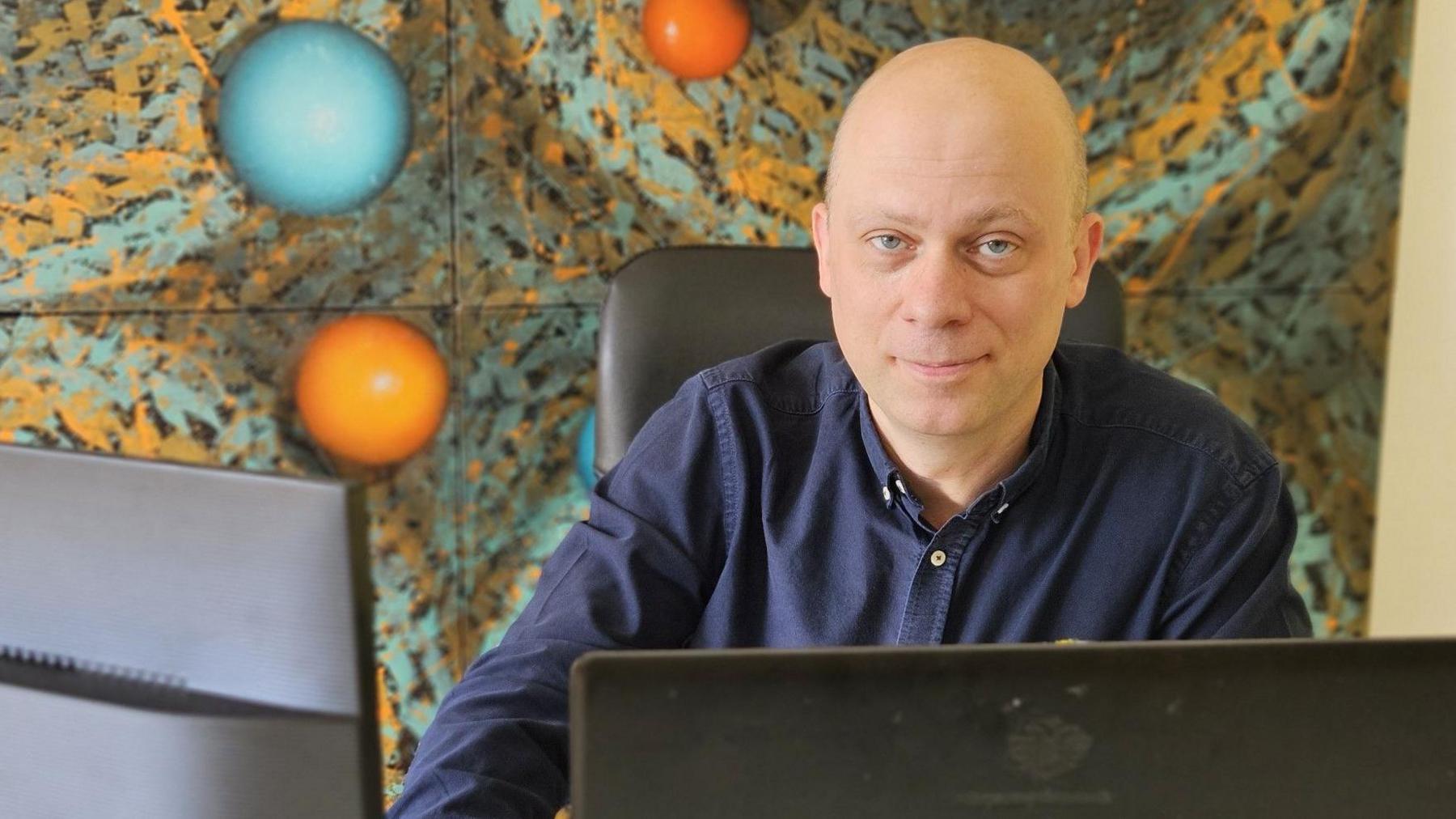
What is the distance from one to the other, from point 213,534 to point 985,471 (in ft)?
2.86

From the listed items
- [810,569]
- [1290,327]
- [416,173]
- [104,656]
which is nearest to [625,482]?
[810,569]

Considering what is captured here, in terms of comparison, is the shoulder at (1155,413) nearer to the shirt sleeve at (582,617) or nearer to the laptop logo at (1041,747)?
the shirt sleeve at (582,617)

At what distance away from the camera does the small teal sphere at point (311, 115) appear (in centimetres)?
201

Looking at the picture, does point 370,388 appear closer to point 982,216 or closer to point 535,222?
point 535,222

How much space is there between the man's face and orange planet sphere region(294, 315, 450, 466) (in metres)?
1.04

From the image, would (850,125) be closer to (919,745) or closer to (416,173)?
(919,745)

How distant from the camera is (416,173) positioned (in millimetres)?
2135

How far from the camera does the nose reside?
4.07 feet

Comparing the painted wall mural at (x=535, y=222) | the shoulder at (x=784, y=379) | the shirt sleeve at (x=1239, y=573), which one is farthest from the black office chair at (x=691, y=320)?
the painted wall mural at (x=535, y=222)

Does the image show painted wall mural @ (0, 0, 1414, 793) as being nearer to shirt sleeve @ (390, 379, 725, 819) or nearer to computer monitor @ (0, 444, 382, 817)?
shirt sleeve @ (390, 379, 725, 819)

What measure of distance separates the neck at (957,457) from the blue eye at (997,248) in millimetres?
169

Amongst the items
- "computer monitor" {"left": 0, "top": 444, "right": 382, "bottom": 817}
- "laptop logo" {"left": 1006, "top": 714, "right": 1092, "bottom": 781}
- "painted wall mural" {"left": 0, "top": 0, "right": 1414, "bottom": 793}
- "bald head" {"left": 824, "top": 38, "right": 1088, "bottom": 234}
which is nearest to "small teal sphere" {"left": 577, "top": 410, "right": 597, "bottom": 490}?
"painted wall mural" {"left": 0, "top": 0, "right": 1414, "bottom": 793}

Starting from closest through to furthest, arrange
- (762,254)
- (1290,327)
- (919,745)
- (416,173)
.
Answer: (919,745) < (762,254) < (416,173) < (1290,327)

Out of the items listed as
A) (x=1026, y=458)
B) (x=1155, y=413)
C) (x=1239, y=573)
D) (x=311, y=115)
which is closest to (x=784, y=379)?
(x=1026, y=458)
